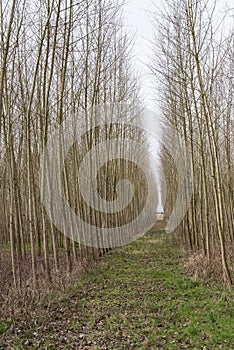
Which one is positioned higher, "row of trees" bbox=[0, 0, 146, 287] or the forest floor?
"row of trees" bbox=[0, 0, 146, 287]

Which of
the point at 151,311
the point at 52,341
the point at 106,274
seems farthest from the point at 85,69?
the point at 52,341

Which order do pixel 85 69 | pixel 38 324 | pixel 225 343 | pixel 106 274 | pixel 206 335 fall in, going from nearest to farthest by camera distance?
pixel 225 343 → pixel 206 335 → pixel 38 324 → pixel 106 274 → pixel 85 69

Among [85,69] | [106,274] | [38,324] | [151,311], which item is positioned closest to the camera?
[38,324]

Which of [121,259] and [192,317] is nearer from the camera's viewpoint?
[192,317]

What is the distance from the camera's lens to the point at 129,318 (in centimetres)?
568

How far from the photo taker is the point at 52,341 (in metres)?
4.75

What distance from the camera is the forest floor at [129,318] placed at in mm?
4699

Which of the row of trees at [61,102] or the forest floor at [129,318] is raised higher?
the row of trees at [61,102]

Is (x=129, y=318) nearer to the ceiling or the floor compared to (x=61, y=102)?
nearer to the floor

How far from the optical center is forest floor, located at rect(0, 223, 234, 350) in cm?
470

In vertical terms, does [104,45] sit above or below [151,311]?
above

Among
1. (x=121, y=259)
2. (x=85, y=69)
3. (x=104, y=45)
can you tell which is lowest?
(x=121, y=259)

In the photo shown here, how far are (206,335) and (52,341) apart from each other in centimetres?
199

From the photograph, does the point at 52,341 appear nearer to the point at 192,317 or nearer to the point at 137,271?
→ the point at 192,317
